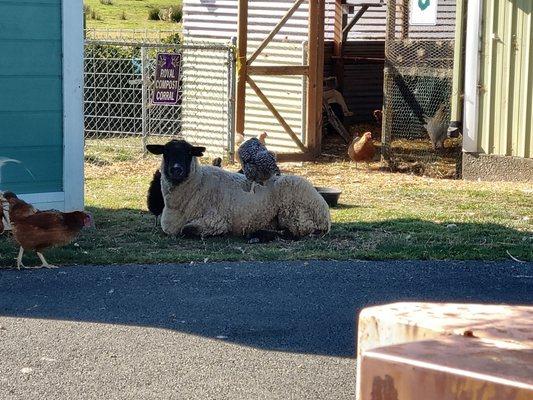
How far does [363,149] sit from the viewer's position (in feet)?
52.3

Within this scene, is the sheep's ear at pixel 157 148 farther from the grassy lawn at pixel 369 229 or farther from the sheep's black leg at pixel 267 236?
the sheep's black leg at pixel 267 236

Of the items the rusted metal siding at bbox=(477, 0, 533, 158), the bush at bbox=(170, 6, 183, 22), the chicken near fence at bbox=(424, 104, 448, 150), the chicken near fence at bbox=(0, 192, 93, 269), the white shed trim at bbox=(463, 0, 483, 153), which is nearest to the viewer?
the chicken near fence at bbox=(0, 192, 93, 269)

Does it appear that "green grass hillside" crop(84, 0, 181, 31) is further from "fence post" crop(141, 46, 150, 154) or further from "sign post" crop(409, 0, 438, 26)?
"sign post" crop(409, 0, 438, 26)

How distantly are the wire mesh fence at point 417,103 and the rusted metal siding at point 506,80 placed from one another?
2.81ft

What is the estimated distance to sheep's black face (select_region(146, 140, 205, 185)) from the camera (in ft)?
31.7

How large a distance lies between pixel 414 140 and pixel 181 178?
23.7 feet

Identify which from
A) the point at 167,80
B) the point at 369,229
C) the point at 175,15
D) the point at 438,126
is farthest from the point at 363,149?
the point at 175,15

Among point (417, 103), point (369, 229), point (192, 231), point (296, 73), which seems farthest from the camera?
point (296, 73)

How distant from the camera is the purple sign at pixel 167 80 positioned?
1634cm

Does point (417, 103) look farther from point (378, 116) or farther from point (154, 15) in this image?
point (154, 15)

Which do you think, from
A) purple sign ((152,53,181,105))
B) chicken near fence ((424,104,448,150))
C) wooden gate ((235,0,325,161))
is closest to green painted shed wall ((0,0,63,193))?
wooden gate ((235,0,325,161))

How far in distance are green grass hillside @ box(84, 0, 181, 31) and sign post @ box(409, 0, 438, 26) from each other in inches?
628

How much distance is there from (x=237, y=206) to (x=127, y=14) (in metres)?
26.7

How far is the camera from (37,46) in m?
10.5
